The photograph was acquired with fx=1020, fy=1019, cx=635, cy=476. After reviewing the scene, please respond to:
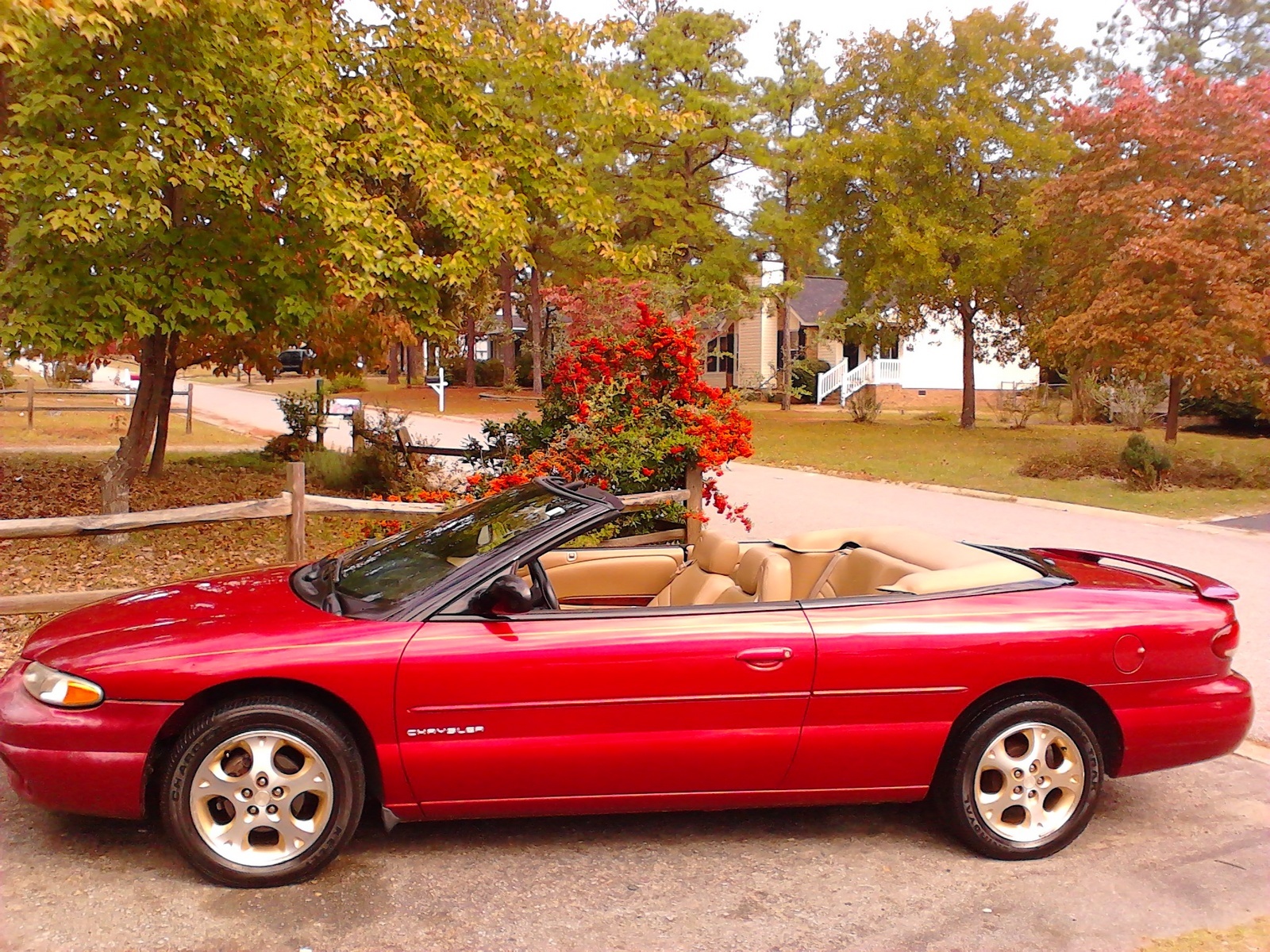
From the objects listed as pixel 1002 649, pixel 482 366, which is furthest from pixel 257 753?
pixel 482 366

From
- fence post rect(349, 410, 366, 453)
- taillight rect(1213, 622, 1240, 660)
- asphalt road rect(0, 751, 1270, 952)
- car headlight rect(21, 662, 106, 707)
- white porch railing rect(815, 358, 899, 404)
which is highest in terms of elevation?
white porch railing rect(815, 358, 899, 404)

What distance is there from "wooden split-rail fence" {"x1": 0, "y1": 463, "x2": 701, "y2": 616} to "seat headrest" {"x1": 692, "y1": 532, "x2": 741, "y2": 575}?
2.49m

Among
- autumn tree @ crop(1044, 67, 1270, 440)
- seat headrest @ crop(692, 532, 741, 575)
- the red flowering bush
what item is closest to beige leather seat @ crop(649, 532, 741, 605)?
seat headrest @ crop(692, 532, 741, 575)

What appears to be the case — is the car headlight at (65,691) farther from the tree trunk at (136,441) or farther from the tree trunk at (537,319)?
the tree trunk at (537,319)

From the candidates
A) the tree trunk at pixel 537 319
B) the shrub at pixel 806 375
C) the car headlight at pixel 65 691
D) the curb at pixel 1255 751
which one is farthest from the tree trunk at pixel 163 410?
the shrub at pixel 806 375

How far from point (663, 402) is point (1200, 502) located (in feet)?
30.2

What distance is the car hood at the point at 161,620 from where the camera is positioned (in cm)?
348

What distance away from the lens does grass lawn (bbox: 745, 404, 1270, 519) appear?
14195mm

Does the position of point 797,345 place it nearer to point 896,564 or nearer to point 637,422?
point 637,422

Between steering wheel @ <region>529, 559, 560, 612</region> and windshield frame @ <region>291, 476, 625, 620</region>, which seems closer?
windshield frame @ <region>291, 476, 625, 620</region>

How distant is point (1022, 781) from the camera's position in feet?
12.4

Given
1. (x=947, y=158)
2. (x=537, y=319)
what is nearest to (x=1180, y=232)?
(x=947, y=158)

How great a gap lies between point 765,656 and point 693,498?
4.83m

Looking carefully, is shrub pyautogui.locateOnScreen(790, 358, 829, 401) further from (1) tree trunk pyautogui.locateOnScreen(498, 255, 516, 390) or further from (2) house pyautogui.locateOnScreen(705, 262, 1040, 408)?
(1) tree trunk pyautogui.locateOnScreen(498, 255, 516, 390)
